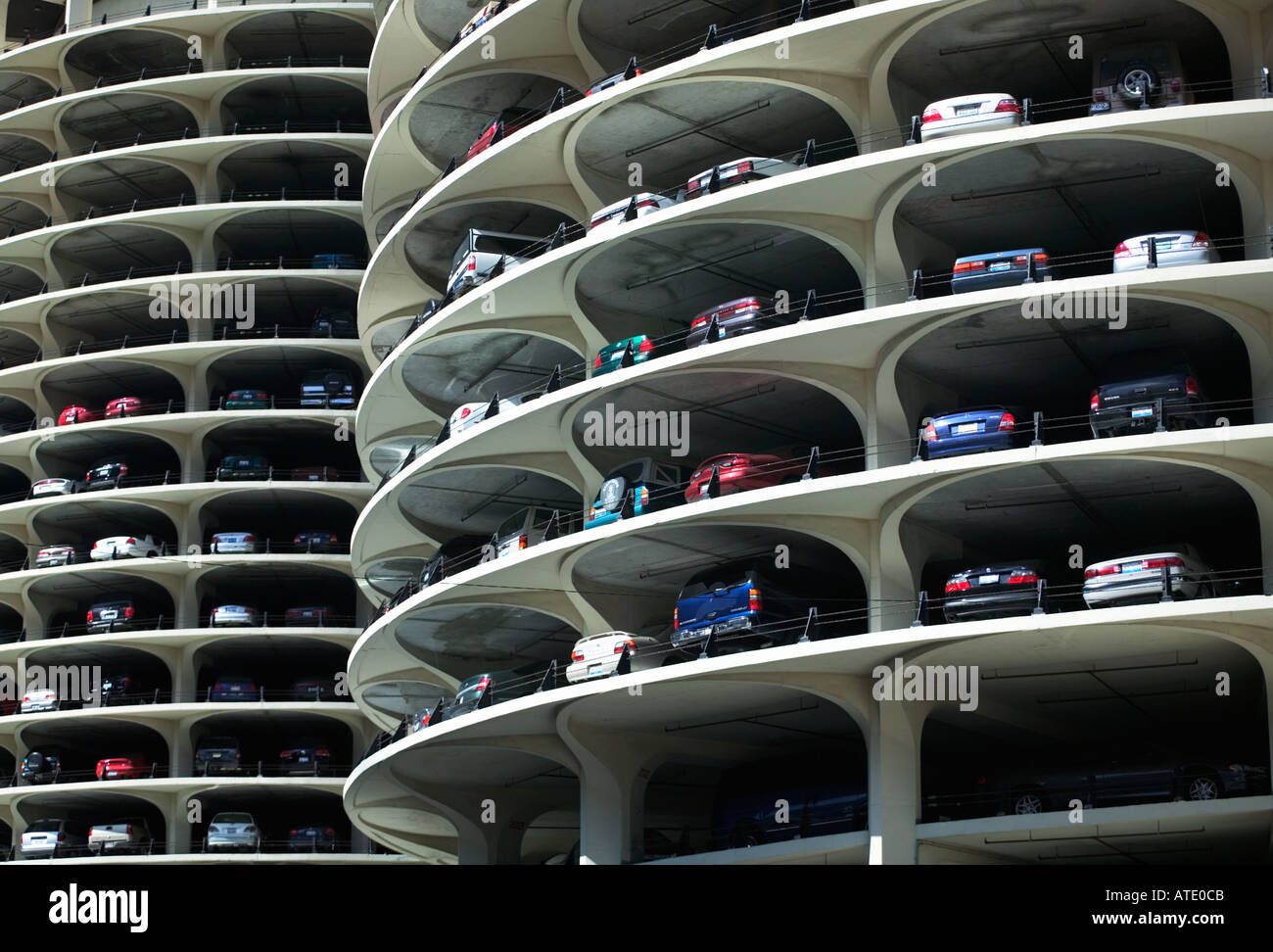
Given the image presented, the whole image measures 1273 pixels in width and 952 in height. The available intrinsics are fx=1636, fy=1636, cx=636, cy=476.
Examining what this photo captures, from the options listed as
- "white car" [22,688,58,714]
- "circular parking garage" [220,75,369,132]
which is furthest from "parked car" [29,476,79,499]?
"circular parking garage" [220,75,369,132]

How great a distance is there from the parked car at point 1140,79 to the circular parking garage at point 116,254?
151 feet

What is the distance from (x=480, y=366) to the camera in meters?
43.3

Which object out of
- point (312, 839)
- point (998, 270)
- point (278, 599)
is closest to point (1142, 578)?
point (998, 270)

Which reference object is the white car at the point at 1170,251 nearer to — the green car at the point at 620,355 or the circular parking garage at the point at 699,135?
the circular parking garage at the point at 699,135

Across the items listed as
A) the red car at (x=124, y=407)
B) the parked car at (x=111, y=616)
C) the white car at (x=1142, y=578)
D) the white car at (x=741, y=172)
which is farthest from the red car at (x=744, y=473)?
the red car at (x=124, y=407)

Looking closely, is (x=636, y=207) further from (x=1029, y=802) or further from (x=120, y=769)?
(x=120, y=769)

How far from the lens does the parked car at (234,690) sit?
6094 centimetres

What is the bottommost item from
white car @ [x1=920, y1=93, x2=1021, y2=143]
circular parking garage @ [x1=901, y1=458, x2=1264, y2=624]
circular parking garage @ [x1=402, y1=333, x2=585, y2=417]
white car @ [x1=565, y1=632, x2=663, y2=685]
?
white car @ [x1=565, y1=632, x2=663, y2=685]

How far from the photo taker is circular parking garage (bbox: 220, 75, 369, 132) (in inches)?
2699

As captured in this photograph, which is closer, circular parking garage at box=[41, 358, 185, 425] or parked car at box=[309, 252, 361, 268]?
circular parking garage at box=[41, 358, 185, 425]

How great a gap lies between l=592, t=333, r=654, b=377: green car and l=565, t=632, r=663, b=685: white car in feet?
18.7

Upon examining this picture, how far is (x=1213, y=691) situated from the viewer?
3262 centimetres

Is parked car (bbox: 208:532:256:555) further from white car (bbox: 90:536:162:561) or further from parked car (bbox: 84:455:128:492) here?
parked car (bbox: 84:455:128:492)

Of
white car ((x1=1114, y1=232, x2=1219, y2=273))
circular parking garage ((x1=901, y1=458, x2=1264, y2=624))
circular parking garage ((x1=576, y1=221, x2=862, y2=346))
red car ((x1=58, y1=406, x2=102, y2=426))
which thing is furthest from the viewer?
red car ((x1=58, y1=406, x2=102, y2=426))
